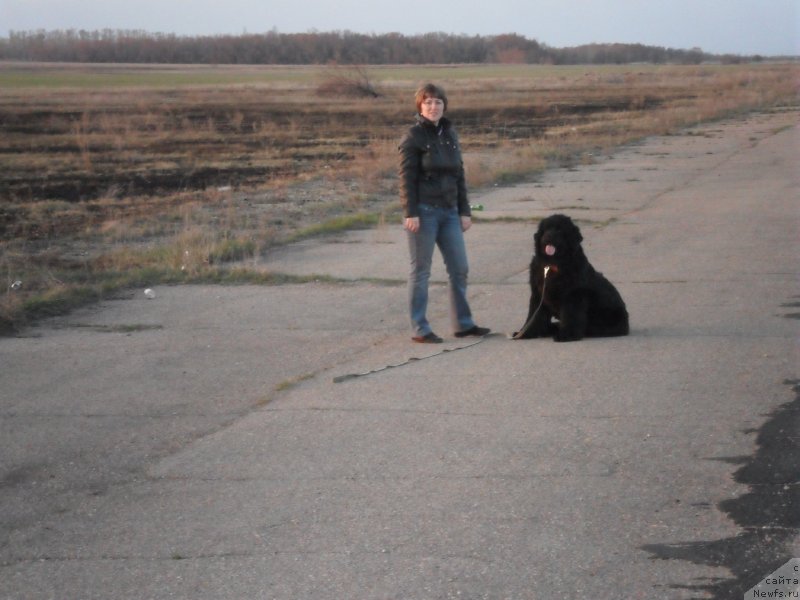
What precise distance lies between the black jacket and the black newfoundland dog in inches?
34.0

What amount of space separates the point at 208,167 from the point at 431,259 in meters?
23.0

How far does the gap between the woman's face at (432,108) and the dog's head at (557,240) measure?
47.5 inches

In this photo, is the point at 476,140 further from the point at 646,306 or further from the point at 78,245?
the point at 646,306

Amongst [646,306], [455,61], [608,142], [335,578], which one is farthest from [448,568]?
[455,61]

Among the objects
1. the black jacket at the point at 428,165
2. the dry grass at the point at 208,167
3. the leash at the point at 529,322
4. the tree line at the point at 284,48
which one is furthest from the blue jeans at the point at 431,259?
the tree line at the point at 284,48

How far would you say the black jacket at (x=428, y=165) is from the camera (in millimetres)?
9109

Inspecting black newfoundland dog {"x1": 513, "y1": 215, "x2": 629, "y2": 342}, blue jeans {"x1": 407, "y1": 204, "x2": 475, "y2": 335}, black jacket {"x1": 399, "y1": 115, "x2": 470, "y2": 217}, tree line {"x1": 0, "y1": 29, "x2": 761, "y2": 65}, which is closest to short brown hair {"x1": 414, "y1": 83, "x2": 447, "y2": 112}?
black jacket {"x1": 399, "y1": 115, "x2": 470, "y2": 217}

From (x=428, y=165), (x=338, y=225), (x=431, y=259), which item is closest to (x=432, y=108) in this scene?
(x=428, y=165)

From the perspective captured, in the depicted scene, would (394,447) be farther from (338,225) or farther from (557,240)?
(338,225)

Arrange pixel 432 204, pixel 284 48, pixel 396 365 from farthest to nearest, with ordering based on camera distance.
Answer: pixel 284 48 → pixel 432 204 → pixel 396 365

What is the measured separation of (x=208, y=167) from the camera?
31.5 meters

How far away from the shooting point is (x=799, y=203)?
62.2 ft

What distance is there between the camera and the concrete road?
492cm

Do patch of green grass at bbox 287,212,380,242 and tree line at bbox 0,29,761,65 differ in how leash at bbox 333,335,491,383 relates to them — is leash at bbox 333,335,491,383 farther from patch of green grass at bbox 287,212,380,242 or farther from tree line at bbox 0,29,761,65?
tree line at bbox 0,29,761,65
